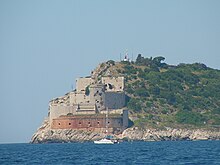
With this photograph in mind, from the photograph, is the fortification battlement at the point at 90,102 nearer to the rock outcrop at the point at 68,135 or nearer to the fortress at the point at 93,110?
the fortress at the point at 93,110

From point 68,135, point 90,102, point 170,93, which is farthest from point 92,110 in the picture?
point 170,93

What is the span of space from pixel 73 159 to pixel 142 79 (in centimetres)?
7694

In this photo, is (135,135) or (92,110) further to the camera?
(92,110)

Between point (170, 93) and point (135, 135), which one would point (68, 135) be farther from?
point (170, 93)

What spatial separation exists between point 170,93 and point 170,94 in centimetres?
52

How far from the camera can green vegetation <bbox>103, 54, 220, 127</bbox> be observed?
461 feet

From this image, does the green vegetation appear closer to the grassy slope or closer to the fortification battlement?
the grassy slope

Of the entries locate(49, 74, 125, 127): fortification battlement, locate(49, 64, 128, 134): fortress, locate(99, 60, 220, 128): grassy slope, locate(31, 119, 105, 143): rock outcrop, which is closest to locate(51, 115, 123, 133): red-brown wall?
locate(49, 64, 128, 134): fortress

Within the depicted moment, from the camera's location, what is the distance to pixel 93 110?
443ft

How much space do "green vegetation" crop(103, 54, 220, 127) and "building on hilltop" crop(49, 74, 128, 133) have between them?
3417 millimetres

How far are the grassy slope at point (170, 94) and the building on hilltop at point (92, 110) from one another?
341cm

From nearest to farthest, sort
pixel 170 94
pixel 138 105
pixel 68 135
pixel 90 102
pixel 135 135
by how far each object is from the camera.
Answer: pixel 135 135, pixel 68 135, pixel 90 102, pixel 138 105, pixel 170 94

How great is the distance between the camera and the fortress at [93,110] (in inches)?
5187

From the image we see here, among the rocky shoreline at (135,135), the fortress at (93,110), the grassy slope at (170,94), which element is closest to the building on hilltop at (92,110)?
the fortress at (93,110)
